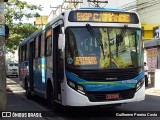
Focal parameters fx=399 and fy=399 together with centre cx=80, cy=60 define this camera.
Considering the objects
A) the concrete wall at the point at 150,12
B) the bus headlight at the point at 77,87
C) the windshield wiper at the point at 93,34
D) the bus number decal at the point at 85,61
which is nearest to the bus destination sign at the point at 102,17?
the windshield wiper at the point at 93,34

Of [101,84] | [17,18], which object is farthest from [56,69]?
[17,18]

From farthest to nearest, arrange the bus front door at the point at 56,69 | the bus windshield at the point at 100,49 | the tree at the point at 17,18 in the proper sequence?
the tree at the point at 17,18 → the bus front door at the point at 56,69 → the bus windshield at the point at 100,49

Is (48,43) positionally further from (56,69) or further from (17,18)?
(17,18)

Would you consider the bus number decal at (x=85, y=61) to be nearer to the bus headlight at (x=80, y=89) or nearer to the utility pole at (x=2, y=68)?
the bus headlight at (x=80, y=89)

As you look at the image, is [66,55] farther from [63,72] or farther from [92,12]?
[92,12]

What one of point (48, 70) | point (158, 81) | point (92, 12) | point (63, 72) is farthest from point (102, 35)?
point (158, 81)

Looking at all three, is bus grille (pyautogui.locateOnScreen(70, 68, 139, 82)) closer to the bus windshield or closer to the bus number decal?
the bus windshield

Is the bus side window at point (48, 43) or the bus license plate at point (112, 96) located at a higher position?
the bus side window at point (48, 43)

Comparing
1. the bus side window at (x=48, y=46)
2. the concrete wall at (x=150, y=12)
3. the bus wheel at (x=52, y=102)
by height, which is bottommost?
the bus wheel at (x=52, y=102)

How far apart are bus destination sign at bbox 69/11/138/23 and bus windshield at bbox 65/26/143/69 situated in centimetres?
27

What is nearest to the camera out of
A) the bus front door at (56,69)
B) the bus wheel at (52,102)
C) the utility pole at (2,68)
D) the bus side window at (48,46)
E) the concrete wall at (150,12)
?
the utility pole at (2,68)

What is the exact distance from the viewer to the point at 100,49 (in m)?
11.1

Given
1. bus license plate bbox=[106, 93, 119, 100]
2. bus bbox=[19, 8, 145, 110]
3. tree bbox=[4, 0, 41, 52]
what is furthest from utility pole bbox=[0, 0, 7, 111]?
tree bbox=[4, 0, 41, 52]

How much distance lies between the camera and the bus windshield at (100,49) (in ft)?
36.0
